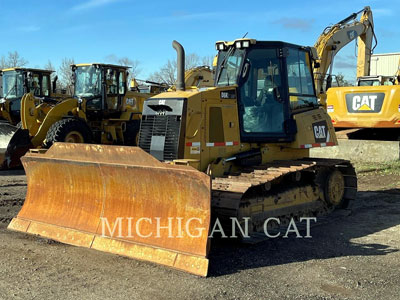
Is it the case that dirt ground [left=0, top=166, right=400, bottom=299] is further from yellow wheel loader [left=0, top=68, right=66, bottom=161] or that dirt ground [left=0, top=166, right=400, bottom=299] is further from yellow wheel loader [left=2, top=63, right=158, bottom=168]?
yellow wheel loader [left=0, top=68, right=66, bottom=161]

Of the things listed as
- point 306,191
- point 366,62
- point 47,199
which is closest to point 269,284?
point 306,191

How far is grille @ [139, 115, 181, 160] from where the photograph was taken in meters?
6.35

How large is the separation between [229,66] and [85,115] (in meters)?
8.22

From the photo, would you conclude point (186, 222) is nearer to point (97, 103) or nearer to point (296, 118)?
point (296, 118)

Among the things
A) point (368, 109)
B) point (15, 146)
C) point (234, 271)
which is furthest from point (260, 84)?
point (15, 146)

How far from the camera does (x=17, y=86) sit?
1609 centimetres

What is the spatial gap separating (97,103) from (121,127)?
113 centimetres

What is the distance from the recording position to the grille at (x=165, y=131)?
6.35 metres

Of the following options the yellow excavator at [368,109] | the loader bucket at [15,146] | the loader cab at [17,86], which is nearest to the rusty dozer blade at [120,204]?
the loader bucket at [15,146]

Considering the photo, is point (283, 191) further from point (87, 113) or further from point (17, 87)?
point (17, 87)

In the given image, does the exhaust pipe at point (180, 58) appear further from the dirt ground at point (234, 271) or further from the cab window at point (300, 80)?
the dirt ground at point (234, 271)

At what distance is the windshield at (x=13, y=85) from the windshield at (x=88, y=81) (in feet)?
7.37

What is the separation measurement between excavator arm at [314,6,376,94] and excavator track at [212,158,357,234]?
278 inches

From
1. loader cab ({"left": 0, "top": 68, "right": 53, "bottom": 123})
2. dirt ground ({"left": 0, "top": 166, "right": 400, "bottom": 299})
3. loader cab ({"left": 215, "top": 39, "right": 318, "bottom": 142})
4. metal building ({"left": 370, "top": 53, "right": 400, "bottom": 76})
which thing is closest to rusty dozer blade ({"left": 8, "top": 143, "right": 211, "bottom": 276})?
dirt ground ({"left": 0, "top": 166, "right": 400, "bottom": 299})
